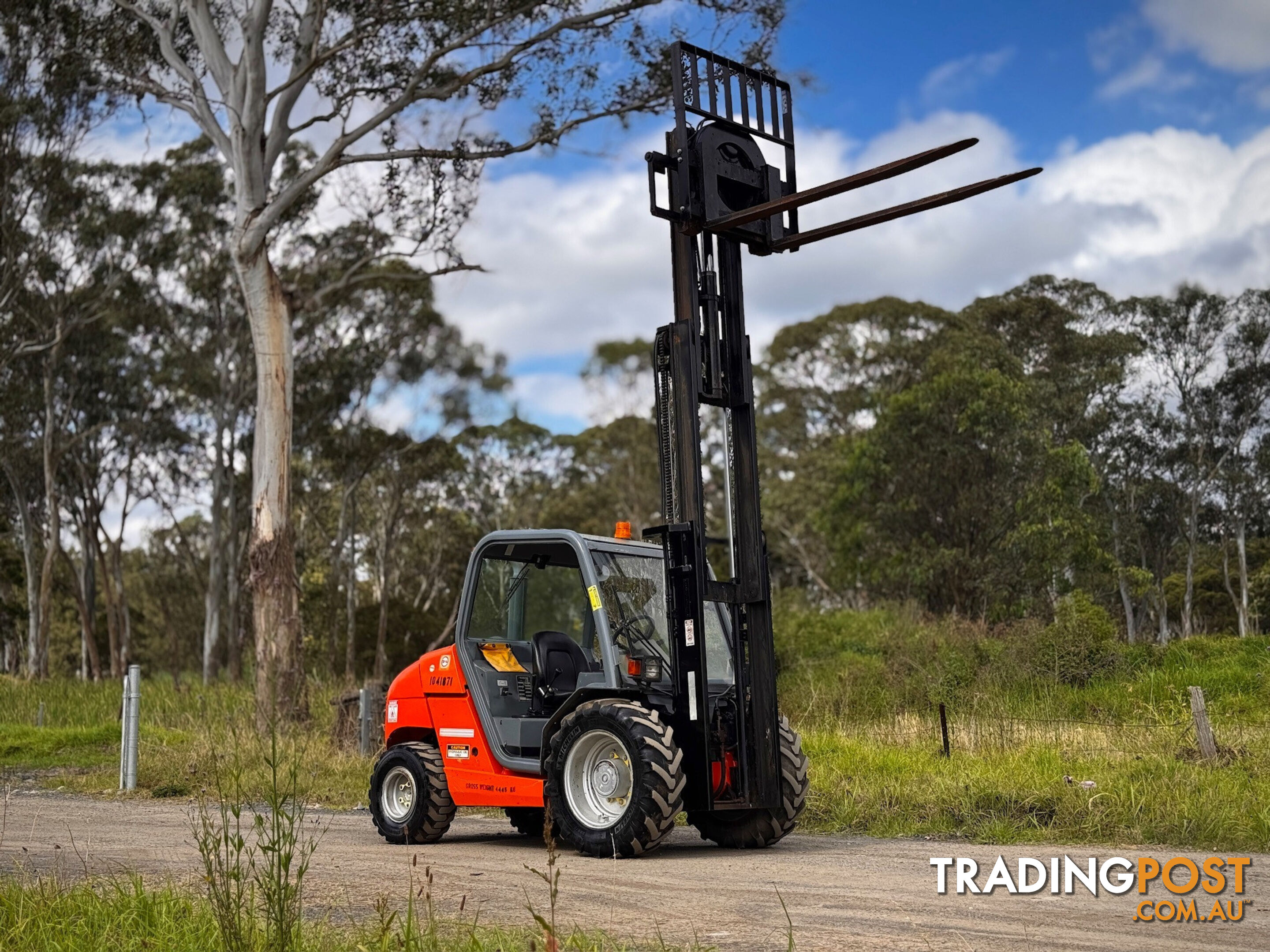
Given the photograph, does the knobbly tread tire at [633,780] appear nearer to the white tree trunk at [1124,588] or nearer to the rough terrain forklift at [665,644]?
the rough terrain forklift at [665,644]

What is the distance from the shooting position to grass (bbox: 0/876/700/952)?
4609mm

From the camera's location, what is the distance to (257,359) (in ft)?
64.6

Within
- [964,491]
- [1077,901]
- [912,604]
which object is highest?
[964,491]

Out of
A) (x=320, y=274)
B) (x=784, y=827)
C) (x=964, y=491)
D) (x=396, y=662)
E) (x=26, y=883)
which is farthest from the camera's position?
(x=396, y=662)

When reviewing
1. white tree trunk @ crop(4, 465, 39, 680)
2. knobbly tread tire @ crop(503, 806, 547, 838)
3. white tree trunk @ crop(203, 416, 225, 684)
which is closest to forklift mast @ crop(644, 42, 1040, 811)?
knobbly tread tire @ crop(503, 806, 547, 838)

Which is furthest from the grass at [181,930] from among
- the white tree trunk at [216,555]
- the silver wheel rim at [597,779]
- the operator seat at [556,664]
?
the white tree trunk at [216,555]

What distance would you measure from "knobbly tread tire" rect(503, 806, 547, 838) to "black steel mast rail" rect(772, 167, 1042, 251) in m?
4.37

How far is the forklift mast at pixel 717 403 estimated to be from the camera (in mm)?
8023

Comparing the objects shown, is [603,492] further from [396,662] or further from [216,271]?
[216,271]

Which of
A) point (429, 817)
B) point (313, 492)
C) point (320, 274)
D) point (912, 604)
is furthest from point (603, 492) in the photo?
point (429, 817)

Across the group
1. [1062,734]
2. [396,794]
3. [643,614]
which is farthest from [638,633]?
[1062,734]

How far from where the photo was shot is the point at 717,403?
8.53m

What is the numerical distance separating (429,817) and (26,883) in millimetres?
3123

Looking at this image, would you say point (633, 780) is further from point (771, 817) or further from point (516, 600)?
point (516, 600)
